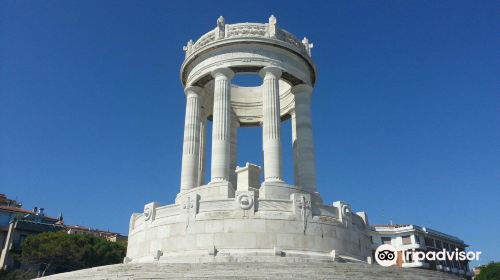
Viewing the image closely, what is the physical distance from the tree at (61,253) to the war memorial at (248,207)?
110 ft

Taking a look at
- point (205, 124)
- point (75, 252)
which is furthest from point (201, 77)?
point (75, 252)

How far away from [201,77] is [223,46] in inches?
134

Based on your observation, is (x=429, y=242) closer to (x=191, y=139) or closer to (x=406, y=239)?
(x=406, y=239)

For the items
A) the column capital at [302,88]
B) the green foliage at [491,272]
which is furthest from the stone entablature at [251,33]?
the green foliage at [491,272]

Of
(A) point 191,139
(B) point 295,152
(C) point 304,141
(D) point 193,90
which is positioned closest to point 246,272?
(C) point 304,141

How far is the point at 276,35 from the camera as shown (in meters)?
35.6

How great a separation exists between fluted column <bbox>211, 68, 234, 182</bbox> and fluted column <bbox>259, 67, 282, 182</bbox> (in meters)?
2.93

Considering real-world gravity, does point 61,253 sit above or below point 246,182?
below

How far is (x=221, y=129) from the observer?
105 ft

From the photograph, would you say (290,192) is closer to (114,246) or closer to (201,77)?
(201,77)

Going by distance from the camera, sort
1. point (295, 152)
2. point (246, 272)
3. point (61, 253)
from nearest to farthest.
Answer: point (246, 272) < point (295, 152) < point (61, 253)

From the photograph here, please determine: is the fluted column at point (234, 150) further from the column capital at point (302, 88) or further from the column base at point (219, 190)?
the column base at point (219, 190)

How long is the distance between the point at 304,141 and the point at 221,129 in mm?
7610

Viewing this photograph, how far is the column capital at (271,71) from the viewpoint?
3416 centimetres
